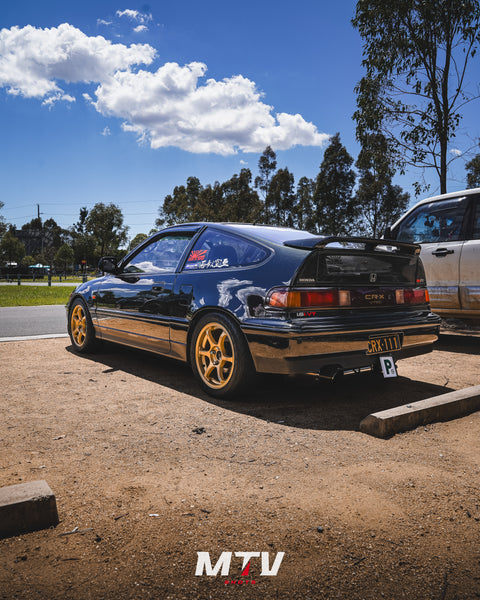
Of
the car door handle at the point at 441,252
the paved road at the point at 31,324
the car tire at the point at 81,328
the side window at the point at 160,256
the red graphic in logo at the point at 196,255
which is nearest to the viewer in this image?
the red graphic in logo at the point at 196,255

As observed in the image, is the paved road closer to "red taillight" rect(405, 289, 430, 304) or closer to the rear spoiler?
the rear spoiler

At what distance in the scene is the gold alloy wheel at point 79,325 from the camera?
18.9 feet

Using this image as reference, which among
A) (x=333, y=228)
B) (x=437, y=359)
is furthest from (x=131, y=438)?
(x=333, y=228)

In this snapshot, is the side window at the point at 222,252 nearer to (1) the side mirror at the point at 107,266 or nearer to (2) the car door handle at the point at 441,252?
(1) the side mirror at the point at 107,266

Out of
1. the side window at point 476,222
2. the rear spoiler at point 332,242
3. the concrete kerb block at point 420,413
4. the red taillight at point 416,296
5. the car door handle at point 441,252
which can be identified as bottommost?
the concrete kerb block at point 420,413

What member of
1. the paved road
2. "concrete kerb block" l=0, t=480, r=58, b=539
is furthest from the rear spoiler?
the paved road

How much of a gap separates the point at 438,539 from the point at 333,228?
3650 centimetres

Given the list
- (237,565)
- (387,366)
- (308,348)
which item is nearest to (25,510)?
(237,565)

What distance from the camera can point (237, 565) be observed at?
5.46 ft

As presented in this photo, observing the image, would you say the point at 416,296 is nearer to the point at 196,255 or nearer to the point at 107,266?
the point at 196,255

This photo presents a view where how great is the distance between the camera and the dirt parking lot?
1.59m

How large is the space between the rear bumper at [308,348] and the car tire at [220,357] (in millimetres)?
113

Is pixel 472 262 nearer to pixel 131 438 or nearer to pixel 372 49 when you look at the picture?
pixel 131 438

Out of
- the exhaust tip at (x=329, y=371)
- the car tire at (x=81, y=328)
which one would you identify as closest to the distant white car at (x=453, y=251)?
A: the exhaust tip at (x=329, y=371)
